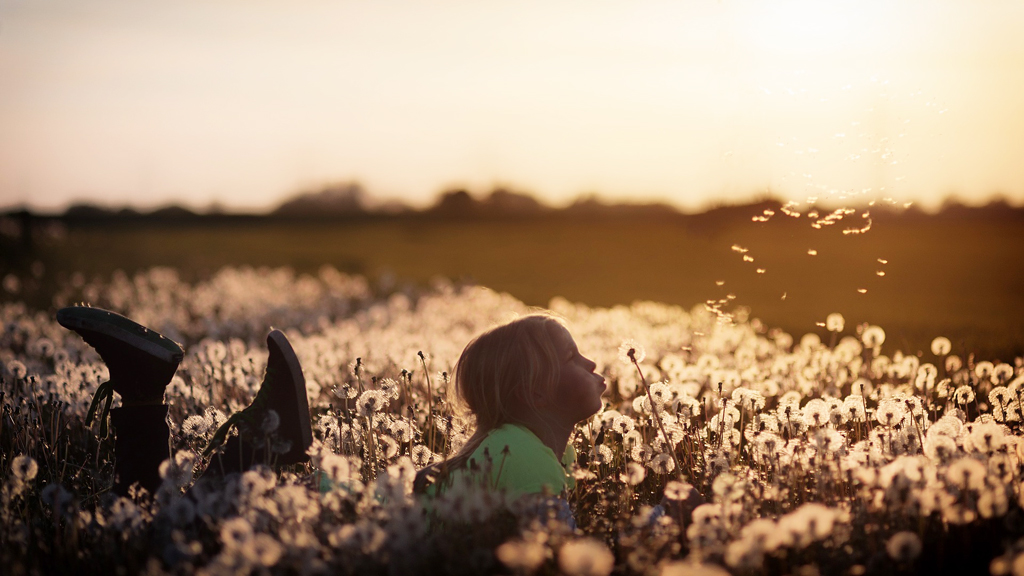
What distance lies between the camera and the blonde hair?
4086mm

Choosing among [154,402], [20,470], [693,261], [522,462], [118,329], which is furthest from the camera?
[693,261]

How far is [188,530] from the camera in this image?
3.62m

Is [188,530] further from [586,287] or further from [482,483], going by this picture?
[586,287]

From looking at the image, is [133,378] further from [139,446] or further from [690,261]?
[690,261]

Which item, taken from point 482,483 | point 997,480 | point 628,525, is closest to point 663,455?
point 628,525

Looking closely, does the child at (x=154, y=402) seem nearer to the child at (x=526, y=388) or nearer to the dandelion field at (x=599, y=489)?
the dandelion field at (x=599, y=489)

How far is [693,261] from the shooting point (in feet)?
130

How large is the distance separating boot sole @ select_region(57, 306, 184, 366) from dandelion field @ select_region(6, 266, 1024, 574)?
20.6 inches

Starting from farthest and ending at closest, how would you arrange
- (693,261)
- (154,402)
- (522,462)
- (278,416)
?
(693,261)
(154,402)
(278,416)
(522,462)

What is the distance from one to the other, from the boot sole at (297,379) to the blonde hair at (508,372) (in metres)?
0.65

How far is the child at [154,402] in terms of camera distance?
4.05m

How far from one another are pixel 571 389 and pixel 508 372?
0.30 m

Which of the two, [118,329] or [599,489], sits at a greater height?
[118,329]

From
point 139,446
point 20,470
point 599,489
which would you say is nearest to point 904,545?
point 599,489
